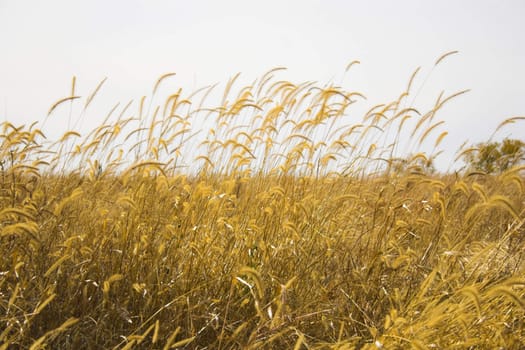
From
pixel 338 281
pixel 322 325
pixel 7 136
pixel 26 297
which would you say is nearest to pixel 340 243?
pixel 338 281

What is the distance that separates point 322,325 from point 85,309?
45.6 inches

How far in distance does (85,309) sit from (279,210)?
1.24 m

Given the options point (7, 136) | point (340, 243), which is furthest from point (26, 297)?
point (340, 243)

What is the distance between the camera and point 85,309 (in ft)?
8.61

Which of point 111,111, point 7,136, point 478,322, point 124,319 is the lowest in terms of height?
point 124,319

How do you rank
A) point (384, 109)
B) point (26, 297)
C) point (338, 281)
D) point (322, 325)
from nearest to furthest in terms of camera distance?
point (26, 297), point (322, 325), point (338, 281), point (384, 109)

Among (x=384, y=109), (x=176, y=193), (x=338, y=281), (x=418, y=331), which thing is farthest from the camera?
(x=384, y=109)

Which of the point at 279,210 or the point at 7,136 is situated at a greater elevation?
the point at 7,136

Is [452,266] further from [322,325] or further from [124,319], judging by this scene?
[124,319]

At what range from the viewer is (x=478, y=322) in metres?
2.48

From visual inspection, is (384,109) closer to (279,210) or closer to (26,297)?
(279,210)

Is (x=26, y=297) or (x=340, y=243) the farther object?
(x=340, y=243)

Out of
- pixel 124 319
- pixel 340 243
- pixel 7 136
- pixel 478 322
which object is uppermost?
pixel 7 136

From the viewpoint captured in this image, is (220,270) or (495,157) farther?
(495,157)
